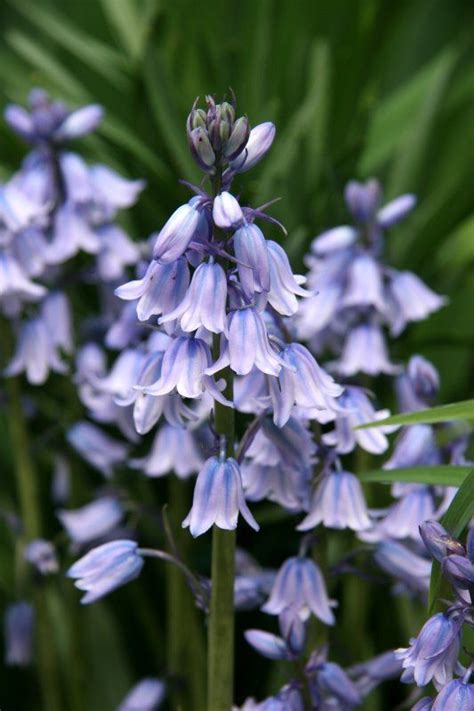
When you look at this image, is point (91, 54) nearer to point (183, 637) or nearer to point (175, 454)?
point (175, 454)

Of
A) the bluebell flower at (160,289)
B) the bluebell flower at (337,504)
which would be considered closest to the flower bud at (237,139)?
the bluebell flower at (160,289)

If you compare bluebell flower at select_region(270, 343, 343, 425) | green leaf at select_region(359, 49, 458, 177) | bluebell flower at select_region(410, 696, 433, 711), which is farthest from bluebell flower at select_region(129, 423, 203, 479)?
green leaf at select_region(359, 49, 458, 177)

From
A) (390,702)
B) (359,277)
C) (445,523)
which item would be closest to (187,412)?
(445,523)

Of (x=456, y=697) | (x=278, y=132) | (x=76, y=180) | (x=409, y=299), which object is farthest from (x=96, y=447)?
(x=456, y=697)

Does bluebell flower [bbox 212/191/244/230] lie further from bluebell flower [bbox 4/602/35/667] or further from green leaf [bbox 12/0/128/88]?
green leaf [bbox 12/0/128/88]

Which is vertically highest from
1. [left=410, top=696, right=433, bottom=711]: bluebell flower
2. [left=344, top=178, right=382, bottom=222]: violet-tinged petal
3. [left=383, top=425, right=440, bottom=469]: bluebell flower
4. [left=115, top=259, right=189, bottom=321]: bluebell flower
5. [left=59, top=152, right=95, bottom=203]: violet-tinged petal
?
[left=59, top=152, right=95, bottom=203]: violet-tinged petal

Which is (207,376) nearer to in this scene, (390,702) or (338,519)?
(338,519)
